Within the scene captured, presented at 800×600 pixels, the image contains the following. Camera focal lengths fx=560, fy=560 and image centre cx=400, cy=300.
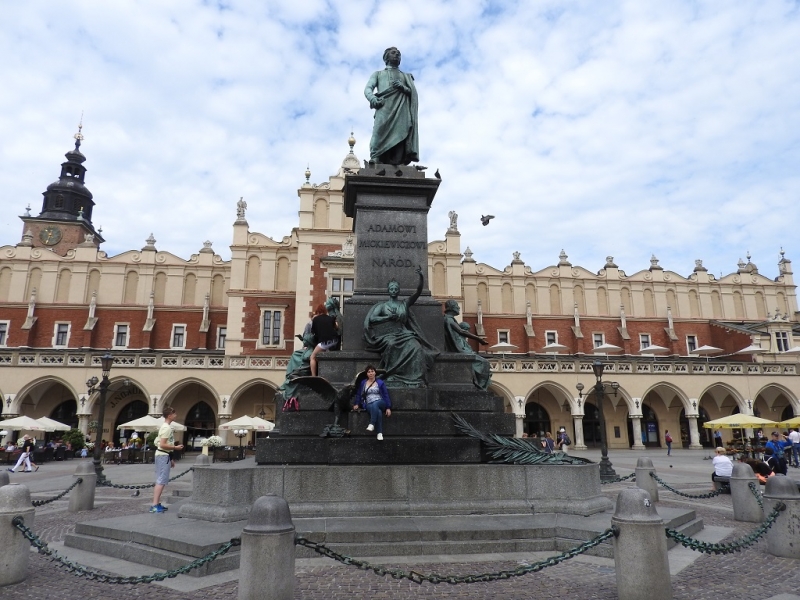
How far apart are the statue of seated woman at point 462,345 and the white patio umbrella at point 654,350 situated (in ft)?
102

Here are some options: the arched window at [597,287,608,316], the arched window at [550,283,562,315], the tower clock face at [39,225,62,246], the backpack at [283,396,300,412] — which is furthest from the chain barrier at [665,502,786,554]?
the tower clock face at [39,225,62,246]

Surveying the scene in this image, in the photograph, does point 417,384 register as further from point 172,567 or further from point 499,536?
point 172,567

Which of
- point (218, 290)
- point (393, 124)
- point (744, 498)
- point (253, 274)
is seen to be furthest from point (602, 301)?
point (393, 124)

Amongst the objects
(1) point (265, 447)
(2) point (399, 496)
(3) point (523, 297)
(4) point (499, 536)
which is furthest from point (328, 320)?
(3) point (523, 297)

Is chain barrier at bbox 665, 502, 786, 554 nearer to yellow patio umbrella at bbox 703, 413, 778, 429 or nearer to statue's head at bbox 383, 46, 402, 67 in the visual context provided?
statue's head at bbox 383, 46, 402, 67

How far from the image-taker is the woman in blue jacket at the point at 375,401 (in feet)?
21.9

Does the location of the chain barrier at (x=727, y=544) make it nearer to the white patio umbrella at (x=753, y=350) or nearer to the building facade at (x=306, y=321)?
the building facade at (x=306, y=321)

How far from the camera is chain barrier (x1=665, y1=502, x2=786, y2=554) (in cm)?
451

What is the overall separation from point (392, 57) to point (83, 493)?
354 inches

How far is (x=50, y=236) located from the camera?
50.5 metres

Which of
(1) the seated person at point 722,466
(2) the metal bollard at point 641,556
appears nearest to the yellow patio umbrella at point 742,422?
(1) the seated person at point 722,466

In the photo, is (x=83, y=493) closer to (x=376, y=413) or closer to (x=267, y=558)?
(x=376, y=413)

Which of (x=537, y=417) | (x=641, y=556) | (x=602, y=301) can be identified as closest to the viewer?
(x=641, y=556)

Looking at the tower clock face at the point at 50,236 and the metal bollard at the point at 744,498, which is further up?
the tower clock face at the point at 50,236
